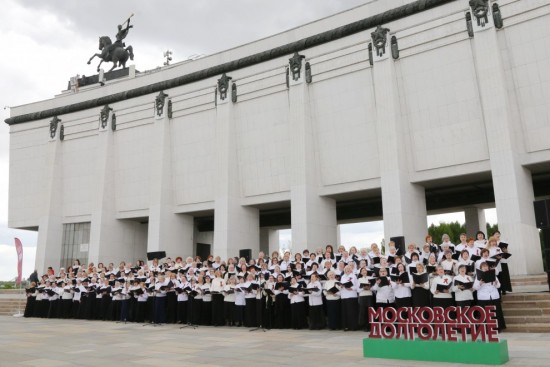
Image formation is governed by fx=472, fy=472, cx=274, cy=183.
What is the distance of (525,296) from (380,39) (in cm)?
1589

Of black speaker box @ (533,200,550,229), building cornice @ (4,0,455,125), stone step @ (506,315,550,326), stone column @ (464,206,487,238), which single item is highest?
building cornice @ (4,0,455,125)

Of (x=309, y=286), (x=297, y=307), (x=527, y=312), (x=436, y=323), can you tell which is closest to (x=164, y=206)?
(x=297, y=307)

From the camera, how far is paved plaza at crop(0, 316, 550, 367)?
9.61 m

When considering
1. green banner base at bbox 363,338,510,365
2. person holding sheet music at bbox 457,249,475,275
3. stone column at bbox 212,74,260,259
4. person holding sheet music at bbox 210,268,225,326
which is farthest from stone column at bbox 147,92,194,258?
green banner base at bbox 363,338,510,365

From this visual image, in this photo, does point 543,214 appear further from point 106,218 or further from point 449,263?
point 106,218

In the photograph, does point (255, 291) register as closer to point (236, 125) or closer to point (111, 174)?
point (236, 125)

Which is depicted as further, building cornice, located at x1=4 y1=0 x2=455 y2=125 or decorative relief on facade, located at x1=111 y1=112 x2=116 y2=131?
decorative relief on facade, located at x1=111 y1=112 x2=116 y2=131

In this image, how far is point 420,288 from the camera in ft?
43.6

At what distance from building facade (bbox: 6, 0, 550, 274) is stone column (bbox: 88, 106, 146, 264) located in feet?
0.38

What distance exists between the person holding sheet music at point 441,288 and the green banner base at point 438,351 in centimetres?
381

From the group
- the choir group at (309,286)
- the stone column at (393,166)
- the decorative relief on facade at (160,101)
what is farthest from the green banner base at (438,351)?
the decorative relief on facade at (160,101)

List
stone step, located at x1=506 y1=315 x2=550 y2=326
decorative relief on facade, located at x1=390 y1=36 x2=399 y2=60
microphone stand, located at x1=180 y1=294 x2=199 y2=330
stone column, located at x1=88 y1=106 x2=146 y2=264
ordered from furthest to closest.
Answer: stone column, located at x1=88 y1=106 x2=146 y2=264
decorative relief on facade, located at x1=390 y1=36 x2=399 y2=60
microphone stand, located at x1=180 y1=294 x2=199 y2=330
stone step, located at x1=506 y1=315 x2=550 y2=326

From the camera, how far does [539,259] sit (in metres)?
20.4

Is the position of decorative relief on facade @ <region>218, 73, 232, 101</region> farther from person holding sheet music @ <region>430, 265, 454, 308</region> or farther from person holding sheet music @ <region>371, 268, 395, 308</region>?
person holding sheet music @ <region>430, 265, 454, 308</region>
